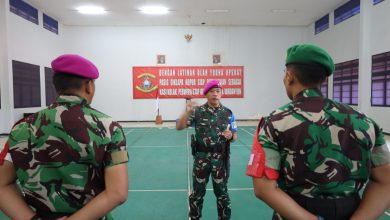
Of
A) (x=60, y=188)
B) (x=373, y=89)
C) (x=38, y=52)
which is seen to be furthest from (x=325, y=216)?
(x=38, y=52)

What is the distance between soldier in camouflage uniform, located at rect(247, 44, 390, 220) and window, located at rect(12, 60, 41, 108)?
1077 cm

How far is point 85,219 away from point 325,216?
3.18 feet

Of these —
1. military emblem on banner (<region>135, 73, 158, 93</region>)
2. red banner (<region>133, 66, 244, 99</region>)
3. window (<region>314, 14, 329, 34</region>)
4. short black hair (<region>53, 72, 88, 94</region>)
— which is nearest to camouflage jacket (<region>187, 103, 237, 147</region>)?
short black hair (<region>53, 72, 88, 94</region>)

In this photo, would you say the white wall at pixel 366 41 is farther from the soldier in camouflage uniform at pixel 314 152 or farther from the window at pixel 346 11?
the soldier in camouflage uniform at pixel 314 152

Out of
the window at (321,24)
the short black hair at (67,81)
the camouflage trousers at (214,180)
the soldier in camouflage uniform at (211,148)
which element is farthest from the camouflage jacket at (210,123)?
the window at (321,24)

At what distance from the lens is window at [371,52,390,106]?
8.71 meters

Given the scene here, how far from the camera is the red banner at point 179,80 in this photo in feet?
45.4

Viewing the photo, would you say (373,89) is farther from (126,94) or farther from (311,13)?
(126,94)

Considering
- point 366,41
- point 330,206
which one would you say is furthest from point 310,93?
point 366,41

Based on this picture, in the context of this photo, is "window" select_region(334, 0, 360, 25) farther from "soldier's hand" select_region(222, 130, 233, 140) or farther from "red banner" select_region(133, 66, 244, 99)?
"soldier's hand" select_region(222, 130, 233, 140)

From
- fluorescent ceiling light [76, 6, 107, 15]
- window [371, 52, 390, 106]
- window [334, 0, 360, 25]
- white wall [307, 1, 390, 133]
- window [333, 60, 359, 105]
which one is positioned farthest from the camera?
fluorescent ceiling light [76, 6, 107, 15]

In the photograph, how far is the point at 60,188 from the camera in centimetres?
117

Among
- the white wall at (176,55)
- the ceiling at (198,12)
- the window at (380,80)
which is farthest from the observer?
the white wall at (176,55)

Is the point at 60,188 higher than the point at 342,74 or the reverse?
the reverse
